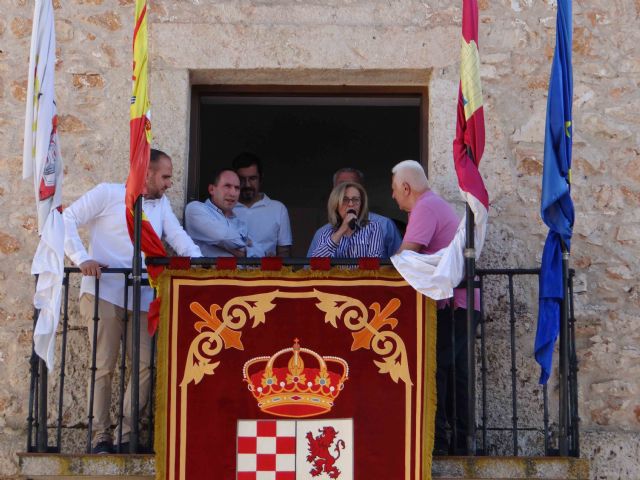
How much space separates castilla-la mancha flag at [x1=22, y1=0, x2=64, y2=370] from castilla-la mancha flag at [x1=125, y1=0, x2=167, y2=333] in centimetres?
37

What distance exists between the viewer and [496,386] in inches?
274

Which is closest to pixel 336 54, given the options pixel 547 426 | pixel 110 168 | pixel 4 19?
pixel 110 168

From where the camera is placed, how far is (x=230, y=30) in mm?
7430

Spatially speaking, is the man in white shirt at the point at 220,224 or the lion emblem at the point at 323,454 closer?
the lion emblem at the point at 323,454

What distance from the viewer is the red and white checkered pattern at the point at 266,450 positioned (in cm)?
624

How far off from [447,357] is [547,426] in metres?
0.59

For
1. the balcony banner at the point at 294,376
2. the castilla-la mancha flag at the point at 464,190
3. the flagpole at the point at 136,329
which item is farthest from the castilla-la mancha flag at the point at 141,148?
the castilla-la mancha flag at the point at 464,190

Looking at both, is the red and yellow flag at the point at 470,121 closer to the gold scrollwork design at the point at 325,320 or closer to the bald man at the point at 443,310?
the bald man at the point at 443,310

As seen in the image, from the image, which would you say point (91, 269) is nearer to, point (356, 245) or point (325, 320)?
point (325, 320)

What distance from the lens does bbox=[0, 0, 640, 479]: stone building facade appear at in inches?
283

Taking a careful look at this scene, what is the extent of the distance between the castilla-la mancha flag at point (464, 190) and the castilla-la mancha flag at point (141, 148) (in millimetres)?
1196

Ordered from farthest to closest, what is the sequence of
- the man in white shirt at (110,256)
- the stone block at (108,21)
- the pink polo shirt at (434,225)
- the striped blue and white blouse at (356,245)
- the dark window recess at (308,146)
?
1. the dark window recess at (308,146)
2. the stone block at (108,21)
3. the striped blue and white blouse at (356,245)
4. the man in white shirt at (110,256)
5. the pink polo shirt at (434,225)

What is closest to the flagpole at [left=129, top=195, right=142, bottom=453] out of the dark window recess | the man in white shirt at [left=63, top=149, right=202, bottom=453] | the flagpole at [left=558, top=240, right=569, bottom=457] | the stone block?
the man in white shirt at [left=63, top=149, right=202, bottom=453]

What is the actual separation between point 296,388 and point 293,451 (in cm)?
30
